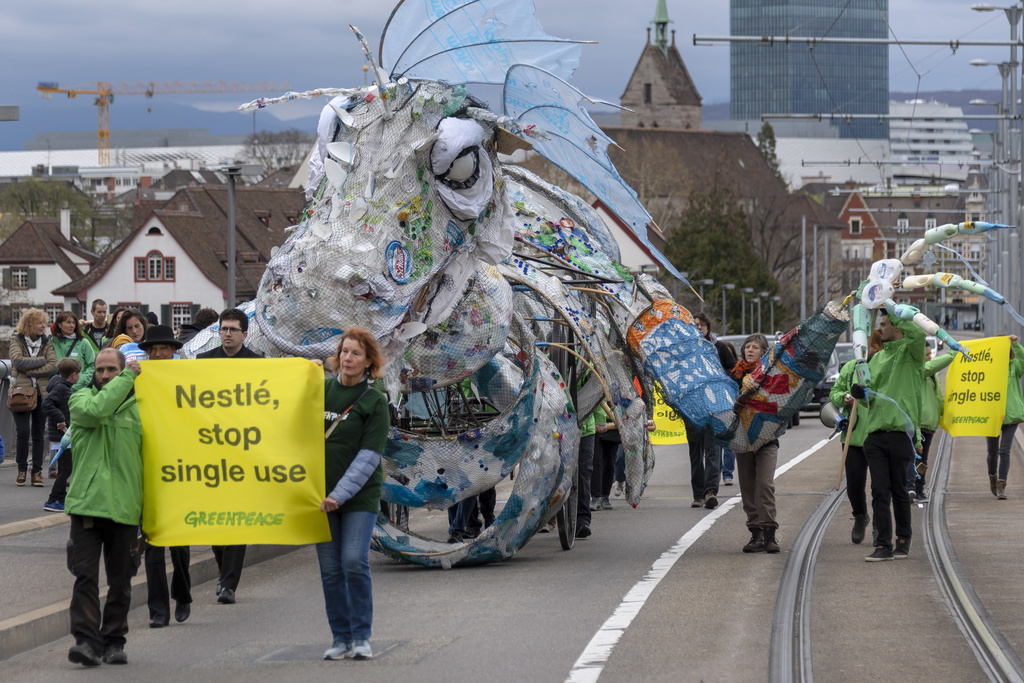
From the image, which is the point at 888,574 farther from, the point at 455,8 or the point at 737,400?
the point at 455,8

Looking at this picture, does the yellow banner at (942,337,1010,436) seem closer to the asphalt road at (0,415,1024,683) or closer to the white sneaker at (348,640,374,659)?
the asphalt road at (0,415,1024,683)

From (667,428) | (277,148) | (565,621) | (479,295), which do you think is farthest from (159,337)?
(277,148)

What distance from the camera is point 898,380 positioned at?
37.1 ft

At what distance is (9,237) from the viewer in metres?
81.4

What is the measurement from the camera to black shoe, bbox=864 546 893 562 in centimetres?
1114

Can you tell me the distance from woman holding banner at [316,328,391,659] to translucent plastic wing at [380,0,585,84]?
2.14 m

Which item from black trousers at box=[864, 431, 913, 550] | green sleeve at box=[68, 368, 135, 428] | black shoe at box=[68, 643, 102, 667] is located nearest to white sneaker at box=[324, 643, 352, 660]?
black shoe at box=[68, 643, 102, 667]

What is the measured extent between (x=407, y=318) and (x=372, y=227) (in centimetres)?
57

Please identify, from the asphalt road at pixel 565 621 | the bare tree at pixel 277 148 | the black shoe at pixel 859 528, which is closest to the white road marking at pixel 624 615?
the asphalt road at pixel 565 621

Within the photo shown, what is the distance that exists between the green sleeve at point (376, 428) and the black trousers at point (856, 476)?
5406 millimetres

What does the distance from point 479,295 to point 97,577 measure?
2.86 meters

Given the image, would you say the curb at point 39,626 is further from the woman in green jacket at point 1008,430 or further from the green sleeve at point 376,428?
the woman in green jacket at point 1008,430

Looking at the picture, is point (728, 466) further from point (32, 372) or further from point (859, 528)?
point (32, 372)

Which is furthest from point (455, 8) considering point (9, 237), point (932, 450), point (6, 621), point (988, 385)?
point (9, 237)
